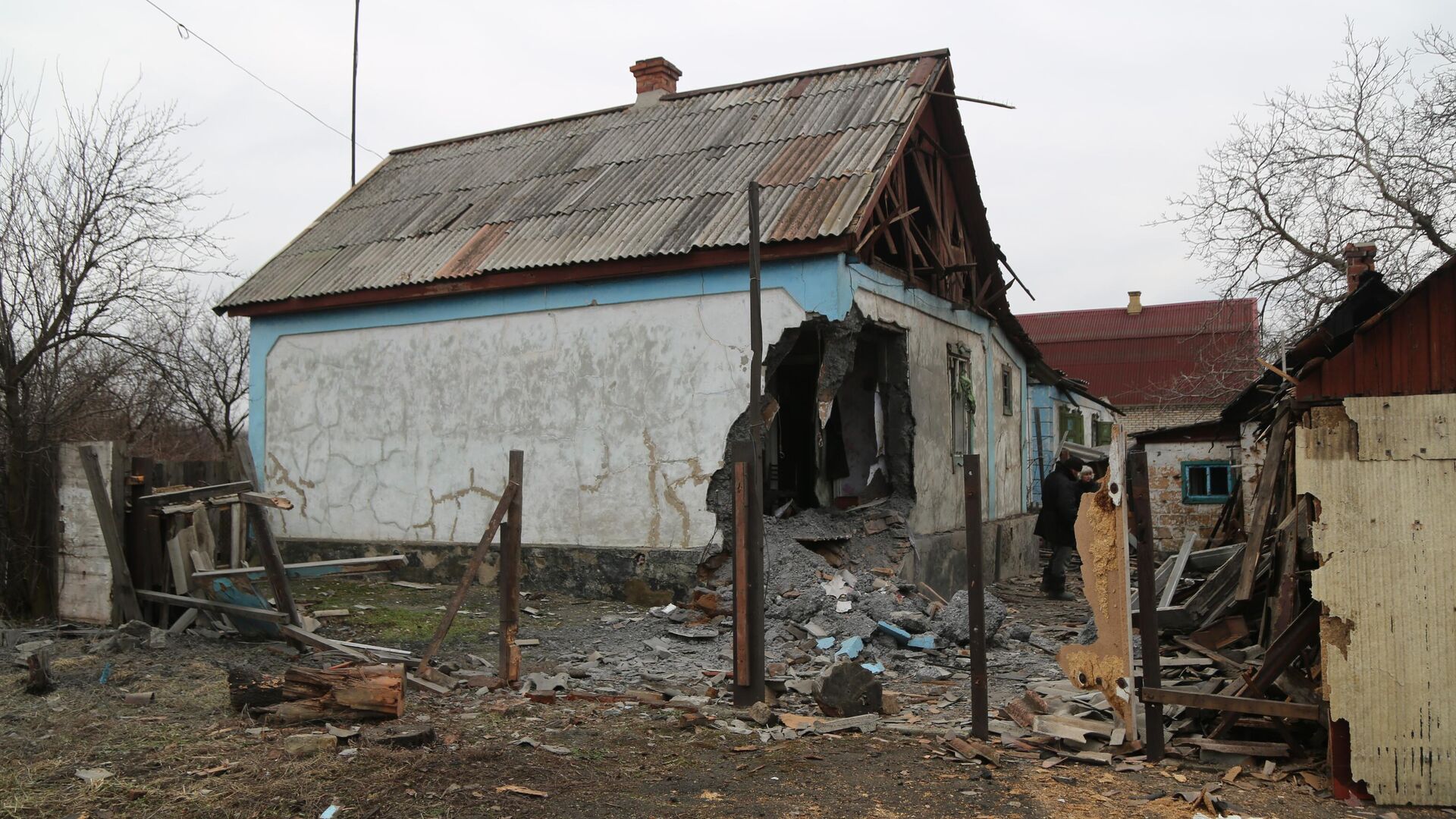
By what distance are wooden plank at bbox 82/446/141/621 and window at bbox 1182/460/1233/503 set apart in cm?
1761

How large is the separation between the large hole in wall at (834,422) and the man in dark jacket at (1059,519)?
2073 mm

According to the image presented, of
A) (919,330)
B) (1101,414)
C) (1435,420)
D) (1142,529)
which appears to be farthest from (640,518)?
(1101,414)

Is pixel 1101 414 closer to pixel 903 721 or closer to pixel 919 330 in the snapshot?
pixel 919 330

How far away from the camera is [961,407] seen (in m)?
14.2

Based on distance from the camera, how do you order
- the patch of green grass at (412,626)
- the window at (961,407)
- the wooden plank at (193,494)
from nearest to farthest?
the wooden plank at (193,494) → the patch of green grass at (412,626) → the window at (961,407)

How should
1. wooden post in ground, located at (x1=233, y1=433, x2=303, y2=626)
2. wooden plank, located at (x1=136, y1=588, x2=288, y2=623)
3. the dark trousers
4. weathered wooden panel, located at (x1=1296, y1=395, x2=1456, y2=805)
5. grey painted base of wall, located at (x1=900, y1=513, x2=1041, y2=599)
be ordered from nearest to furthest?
weathered wooden panel, located at (x1=1296, y1=395, x2=1456, y2=805) → wooden post in ground, located at (x1=233, y1=433, x2=303, y2=626) → wooden plank, located at (x1=136, y1=588, x2=288, y2=623) → grey painted base of wall, located at (x1=900, y1=513, x2=1041, y2=599) → the dark trousers

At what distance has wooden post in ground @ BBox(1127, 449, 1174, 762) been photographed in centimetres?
551

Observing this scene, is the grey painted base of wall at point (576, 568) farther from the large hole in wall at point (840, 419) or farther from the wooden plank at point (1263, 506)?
the wooden plank at point (1263, 506)

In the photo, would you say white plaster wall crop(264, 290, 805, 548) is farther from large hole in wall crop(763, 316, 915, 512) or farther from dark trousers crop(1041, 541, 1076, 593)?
dark trousers crop(1041, 541, 1076, 593)

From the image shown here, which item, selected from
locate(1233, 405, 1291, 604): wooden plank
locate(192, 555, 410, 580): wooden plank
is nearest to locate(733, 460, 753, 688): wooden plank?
locate(192, 555, 410, 580): wooden plank

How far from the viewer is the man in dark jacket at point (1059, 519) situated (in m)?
13.0

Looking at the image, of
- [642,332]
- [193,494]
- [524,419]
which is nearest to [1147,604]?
[642,332]

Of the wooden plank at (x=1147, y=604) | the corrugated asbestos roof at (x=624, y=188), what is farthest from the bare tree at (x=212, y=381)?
the wooden plank at (x=1147, y=604)

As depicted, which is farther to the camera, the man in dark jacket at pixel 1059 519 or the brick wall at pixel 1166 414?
the brick wall at pixel 1166 414
